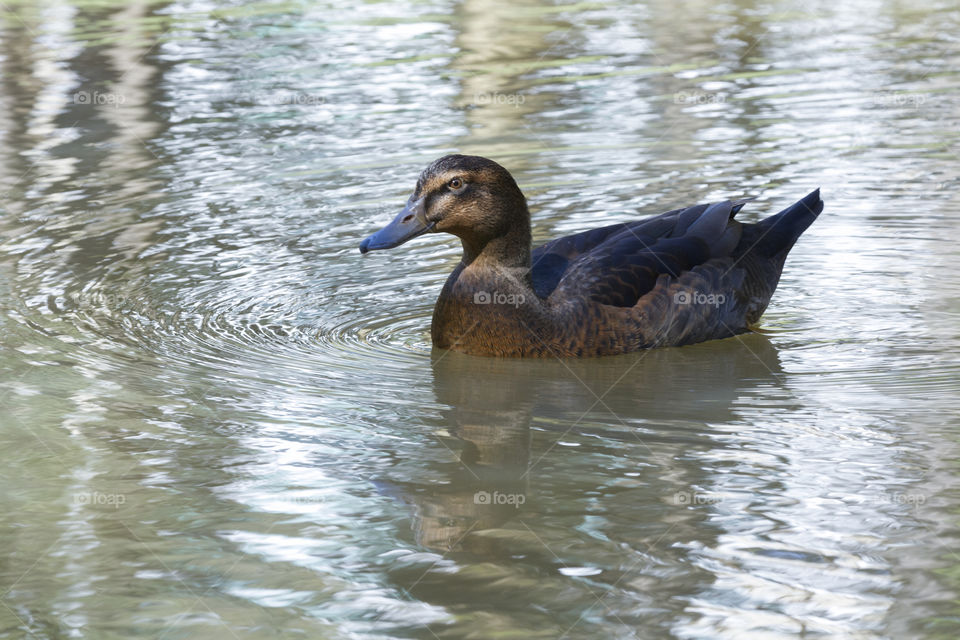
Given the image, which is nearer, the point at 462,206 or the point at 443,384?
the point at 443,384

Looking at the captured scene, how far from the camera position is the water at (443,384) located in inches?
196

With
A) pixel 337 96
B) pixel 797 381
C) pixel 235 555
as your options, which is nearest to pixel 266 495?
pixel 235 555

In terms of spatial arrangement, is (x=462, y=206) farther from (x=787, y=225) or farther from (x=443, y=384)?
(x=787, y=225)

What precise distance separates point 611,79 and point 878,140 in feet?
12.5

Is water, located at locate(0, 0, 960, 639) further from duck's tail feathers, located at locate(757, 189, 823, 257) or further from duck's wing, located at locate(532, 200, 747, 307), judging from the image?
duck's wing, located at locate(532, 200, 747, 307)

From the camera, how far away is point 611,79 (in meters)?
15.2

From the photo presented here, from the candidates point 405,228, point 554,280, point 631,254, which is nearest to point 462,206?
point 405,228

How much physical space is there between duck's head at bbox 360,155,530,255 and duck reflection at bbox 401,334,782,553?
0.74 metres

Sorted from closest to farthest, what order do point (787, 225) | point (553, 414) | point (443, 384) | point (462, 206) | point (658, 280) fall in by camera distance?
point (553, 414) → point (443, 384) → point (462, 206) → point (658, 280) → point (787, 225)

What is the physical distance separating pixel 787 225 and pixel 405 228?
286cm

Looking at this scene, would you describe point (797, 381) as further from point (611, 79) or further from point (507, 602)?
point (611, 79)

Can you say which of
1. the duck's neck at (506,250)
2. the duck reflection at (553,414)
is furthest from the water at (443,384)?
the duck's neck at (506,250)

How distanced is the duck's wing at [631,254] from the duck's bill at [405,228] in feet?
2.97

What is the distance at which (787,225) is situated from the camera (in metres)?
9.05
